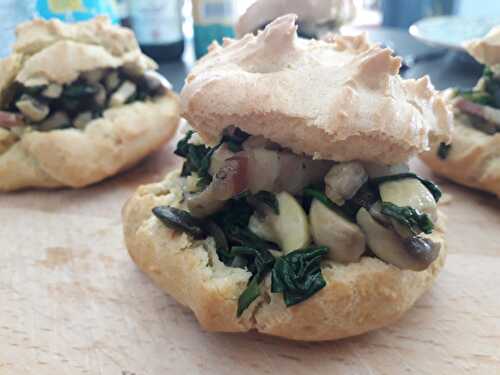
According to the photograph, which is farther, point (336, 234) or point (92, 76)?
point (92, 76)

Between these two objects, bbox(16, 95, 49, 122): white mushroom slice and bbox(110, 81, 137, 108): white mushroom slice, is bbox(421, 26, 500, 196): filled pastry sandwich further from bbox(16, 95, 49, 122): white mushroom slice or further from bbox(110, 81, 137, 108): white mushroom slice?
bbox(16, 95, 49, 122): white mushroom slice

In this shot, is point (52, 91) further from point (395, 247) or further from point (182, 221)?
point (395, 247)

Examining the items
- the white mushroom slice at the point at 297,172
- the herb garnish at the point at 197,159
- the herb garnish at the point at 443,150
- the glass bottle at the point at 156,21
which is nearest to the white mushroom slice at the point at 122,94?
the herb garnish at the point at 197,159

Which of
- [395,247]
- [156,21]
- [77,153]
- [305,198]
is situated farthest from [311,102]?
[156,21]

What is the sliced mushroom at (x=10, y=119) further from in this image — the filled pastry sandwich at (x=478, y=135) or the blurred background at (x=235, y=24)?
the filled pastry sandwich at (x=478, y=135)

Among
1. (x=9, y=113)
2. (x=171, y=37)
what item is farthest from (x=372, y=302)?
(x=171, y=37)

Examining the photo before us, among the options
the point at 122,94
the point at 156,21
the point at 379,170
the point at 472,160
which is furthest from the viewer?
the point at 156,21
